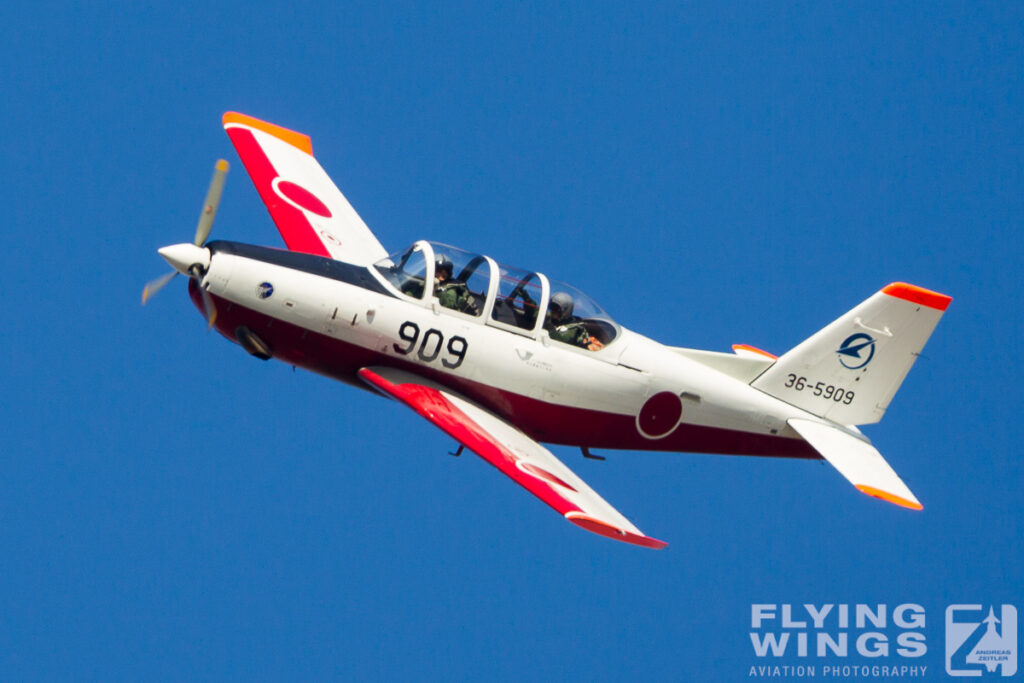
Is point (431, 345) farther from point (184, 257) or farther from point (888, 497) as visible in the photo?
point (888, 497)

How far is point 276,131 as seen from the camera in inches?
883

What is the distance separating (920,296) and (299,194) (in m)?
8.83

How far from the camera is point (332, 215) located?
21.3 meters

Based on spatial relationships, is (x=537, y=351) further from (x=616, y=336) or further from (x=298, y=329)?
(x=298, y=329)

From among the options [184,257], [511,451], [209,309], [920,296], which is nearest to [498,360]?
[511,451]

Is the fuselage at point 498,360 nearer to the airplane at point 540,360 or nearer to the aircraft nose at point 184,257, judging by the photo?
the airplane at point 540,360

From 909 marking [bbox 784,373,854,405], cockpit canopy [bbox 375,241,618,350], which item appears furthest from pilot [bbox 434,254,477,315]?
909 marking [bbox 784,373,854,405]

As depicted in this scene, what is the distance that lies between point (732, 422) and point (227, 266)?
679 centimetres

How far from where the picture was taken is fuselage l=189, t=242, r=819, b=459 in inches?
687

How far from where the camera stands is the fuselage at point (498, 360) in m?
17.4

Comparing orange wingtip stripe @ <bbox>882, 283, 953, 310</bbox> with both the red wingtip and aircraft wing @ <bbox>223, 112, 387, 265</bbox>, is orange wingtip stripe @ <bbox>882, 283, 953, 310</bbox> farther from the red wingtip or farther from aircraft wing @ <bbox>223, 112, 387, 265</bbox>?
aircraft wing @ <bbox>223, 112, 387, 265</bbox>

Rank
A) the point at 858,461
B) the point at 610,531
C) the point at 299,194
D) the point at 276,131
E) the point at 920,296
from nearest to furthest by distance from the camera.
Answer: the point at 610,531 < the point at 858,461 < the point at 920,296 < the point at 299,194 < the point at 276,131

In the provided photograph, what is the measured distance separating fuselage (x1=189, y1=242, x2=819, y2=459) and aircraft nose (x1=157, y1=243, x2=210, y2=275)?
120mm

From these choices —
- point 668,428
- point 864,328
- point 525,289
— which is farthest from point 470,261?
point 864,328
